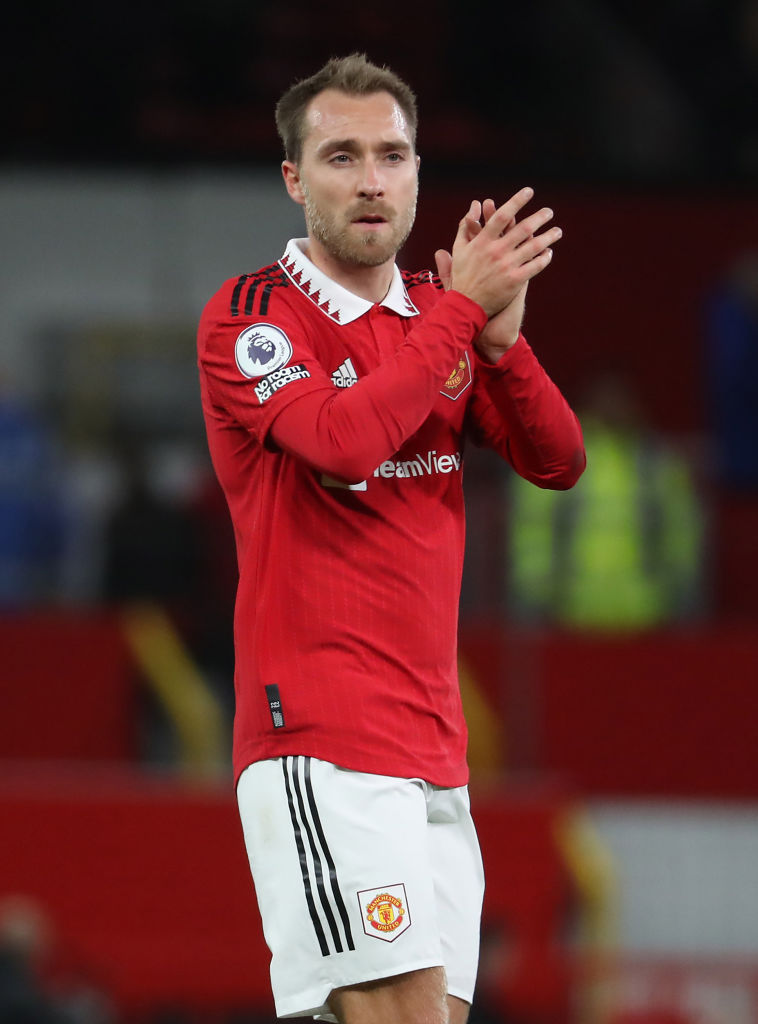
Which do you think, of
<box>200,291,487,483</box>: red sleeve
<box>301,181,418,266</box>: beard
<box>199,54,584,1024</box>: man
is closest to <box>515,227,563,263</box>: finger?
<box>199,54,584,1024</box>: man

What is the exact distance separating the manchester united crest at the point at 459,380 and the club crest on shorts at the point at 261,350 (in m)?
0.36

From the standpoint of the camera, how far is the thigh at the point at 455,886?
138 inches

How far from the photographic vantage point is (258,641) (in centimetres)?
346

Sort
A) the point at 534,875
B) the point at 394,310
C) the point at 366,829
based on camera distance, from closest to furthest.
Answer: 1. the point at 366,829
2. the point at 394,310
3. the point at 534,875

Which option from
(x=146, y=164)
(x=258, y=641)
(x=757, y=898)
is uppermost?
(x=146, y=164)

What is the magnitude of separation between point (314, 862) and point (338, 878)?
0.06m

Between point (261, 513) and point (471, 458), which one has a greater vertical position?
point (471, 458)

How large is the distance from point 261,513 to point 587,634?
21.3 ft

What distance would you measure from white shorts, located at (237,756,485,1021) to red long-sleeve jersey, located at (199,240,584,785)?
62 millimetres

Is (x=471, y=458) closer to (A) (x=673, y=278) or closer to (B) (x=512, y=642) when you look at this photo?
(B) (x=512, y=642)

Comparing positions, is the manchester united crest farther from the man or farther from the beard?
the beard

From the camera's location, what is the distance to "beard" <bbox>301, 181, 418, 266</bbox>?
11.4 ft

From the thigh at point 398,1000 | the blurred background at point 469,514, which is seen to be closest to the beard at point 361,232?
the thigh at point 398,1000

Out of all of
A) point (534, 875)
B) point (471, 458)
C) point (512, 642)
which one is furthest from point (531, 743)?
point (471, 458)
